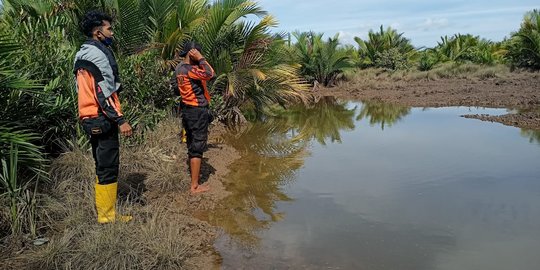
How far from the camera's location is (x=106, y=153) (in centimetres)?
376

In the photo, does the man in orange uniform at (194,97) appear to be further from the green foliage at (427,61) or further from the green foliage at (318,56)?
the green foliage at (427,61)

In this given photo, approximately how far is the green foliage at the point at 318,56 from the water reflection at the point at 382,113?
5.14 m

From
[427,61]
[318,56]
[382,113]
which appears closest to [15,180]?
[382,113]

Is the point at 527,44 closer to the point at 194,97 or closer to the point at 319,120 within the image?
the point at 319,120

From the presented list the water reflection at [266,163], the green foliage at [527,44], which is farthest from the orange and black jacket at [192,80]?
the green foliage at [527,44]

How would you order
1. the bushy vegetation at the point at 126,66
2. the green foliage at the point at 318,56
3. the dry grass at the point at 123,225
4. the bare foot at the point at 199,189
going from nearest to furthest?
1. the dry grass at the point at 123,225
2. the bushy vegetation at the point at 126,66
3. the bare foot at the point at 199,189
4. the green foliage at the point at 318,56

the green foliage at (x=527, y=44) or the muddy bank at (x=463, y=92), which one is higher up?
the green foliage at (x=527, y=44)

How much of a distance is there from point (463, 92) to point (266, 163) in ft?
39.0

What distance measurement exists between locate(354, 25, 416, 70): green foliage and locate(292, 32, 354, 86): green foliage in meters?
3.43

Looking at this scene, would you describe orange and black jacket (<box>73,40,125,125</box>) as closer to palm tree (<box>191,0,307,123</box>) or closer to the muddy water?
the muddy water

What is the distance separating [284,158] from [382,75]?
55.9ft

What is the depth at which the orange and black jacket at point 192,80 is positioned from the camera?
16.7 ft

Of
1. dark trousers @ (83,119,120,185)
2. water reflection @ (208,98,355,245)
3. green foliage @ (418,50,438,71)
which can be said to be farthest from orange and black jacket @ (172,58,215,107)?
green foliage @ (418,50,438,71)

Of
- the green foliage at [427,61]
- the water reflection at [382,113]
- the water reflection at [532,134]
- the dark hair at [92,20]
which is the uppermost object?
the green foliage at [427,61]
